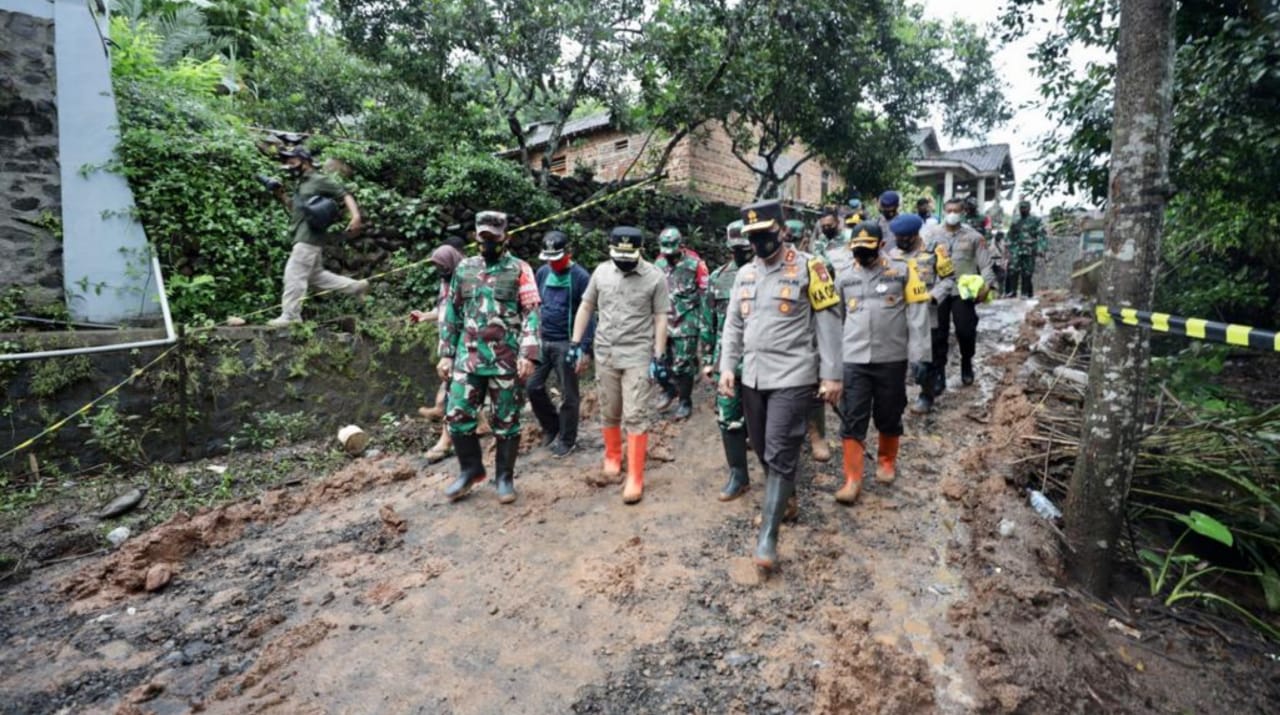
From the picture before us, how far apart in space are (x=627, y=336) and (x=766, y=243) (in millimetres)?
1324

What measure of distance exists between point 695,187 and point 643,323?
9266 millimetres

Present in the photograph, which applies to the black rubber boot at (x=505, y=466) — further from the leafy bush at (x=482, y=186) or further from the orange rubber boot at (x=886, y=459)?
the leafy bush at (x=482, y=186)

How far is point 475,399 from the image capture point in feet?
13.9

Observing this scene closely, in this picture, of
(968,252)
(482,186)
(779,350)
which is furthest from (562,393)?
(968,252)

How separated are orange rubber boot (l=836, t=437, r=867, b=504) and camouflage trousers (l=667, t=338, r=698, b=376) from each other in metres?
2.20

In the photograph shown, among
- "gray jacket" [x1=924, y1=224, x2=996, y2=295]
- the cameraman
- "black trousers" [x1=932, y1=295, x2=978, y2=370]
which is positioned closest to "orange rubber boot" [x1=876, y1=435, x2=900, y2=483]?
"black trousers" [x1=932, y1=295, x2=978, y2=370]

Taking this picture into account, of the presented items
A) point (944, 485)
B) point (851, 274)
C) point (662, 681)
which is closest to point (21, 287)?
point (662, 681)

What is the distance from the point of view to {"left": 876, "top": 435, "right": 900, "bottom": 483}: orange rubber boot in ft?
14.5

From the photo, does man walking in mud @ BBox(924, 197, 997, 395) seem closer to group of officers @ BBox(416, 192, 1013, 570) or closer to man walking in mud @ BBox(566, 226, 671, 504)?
group of officers @ BBox(416, 192, 1013, 570)

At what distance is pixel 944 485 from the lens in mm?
4301

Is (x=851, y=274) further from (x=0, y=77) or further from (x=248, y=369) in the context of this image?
(x=0, y=77)

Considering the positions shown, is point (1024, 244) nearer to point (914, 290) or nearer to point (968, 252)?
point (968, 252)

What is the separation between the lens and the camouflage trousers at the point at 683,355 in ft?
19.9

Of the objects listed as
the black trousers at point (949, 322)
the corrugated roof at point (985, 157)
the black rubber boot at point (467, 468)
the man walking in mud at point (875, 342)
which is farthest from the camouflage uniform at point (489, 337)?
the corrugated roof at point (985, 157)
